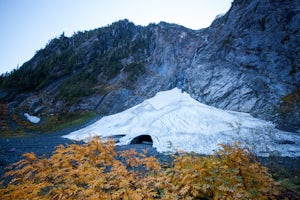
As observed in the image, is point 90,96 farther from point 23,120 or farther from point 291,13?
point 291,13

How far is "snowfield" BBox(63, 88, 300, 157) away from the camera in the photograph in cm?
826

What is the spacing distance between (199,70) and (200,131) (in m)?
10.9

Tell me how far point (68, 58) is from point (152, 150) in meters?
40.0

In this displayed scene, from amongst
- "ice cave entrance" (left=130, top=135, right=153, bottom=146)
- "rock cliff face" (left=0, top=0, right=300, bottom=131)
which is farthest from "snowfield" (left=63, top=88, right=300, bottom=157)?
"rock cliff face" (left=0, top=0, right=300, bottom=131)

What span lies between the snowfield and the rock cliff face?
209 cm

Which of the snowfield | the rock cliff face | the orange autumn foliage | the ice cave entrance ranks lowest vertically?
the ice cave entrance

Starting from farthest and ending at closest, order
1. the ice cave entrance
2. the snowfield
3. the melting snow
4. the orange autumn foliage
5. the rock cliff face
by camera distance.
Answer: the melting snow
the rock cliff face
the ice cave entrance
the snowfield
the orange autumn foliage

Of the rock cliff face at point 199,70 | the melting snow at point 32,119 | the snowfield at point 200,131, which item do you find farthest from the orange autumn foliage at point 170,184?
the melting snow at point 32,119

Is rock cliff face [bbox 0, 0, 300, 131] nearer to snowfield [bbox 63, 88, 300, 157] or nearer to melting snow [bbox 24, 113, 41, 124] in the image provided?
melting snow [bbox 24, 113, 41, 124]

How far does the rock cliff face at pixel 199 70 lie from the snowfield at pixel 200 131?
209cm

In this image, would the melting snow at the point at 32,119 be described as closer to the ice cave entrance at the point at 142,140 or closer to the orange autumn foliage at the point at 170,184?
the ice cave entrance at the point at 142,140

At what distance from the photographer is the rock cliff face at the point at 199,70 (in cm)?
1412

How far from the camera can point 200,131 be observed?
10.8 m

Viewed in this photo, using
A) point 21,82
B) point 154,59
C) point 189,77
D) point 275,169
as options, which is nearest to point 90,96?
point 154,59
